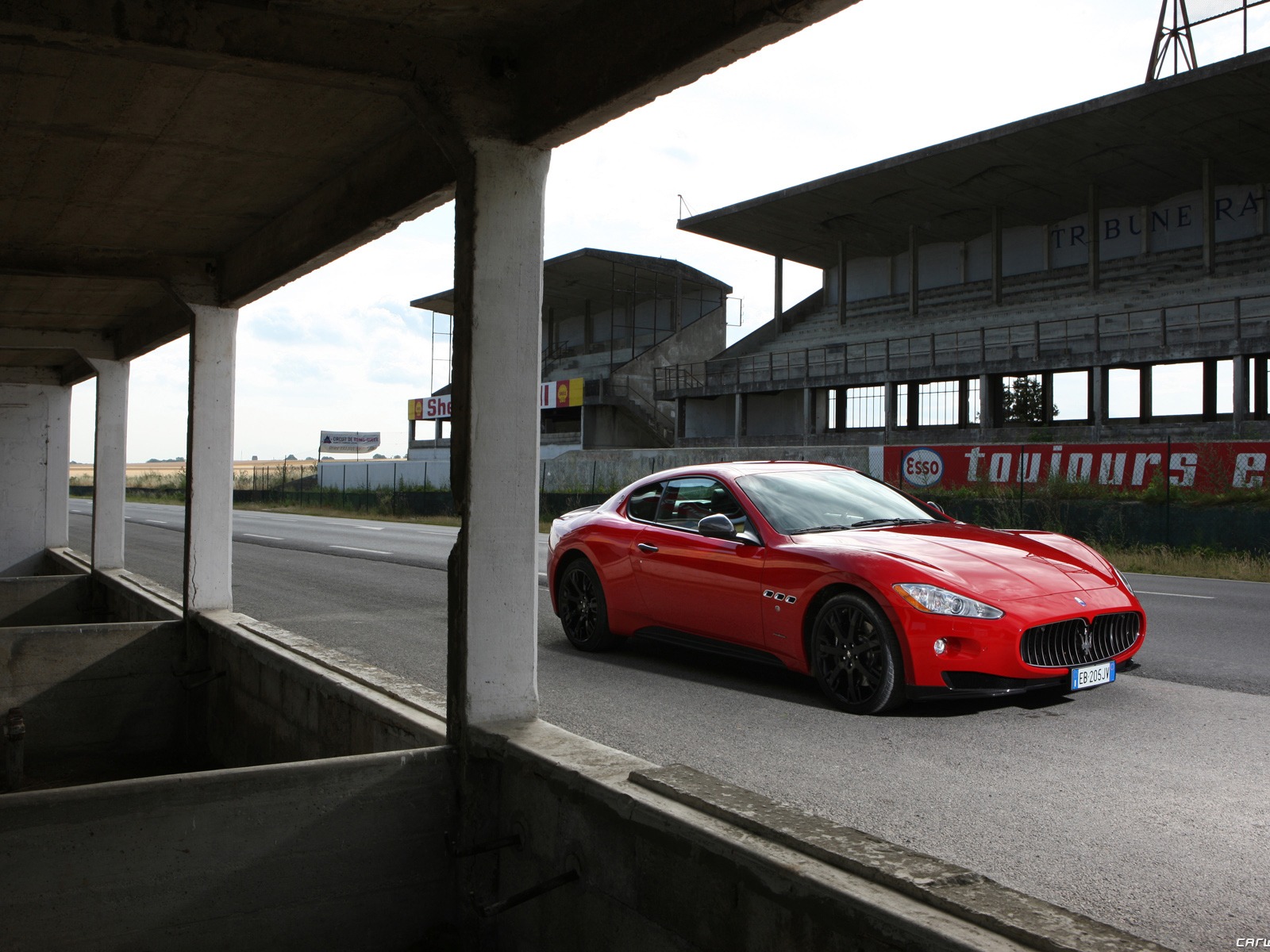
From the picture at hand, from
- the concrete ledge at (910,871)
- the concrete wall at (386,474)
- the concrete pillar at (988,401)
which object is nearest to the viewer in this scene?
the concrete ledge at (910,871)

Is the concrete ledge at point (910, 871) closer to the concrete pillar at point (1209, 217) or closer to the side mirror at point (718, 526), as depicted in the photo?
the side mirror at point (718, 526)

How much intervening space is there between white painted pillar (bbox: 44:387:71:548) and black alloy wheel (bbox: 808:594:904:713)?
12437mm

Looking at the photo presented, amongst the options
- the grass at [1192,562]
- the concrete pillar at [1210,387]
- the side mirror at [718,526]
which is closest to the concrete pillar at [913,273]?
the concrete pillar at [1210,387]

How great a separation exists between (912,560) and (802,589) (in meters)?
0.71

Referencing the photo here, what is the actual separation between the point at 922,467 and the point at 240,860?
2166 cm

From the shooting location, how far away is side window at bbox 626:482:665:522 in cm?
845

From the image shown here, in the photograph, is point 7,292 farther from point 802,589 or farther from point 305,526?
point 305,526

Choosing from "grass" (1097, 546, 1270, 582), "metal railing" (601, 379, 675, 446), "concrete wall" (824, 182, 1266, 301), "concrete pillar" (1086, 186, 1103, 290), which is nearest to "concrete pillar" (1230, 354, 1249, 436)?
"concrete wall" (824, 182, 1266, 301)

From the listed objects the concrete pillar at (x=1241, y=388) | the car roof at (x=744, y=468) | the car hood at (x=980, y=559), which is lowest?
the car hood at (x=980, y=559)

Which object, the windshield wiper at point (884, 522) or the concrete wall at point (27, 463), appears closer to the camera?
the windshield wiper at point (884, 522)

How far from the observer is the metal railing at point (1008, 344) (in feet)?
101

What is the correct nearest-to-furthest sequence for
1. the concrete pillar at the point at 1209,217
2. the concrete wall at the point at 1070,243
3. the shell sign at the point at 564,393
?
1. the concrete pillar at the point at 1209,217
2. the concrete wall at the point at 1070,243
3. the shell sign at the point at 564,393

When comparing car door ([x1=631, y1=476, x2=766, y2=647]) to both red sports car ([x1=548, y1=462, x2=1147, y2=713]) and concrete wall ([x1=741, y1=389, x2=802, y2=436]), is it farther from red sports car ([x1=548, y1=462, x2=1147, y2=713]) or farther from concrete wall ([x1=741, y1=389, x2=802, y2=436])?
concrete wall ([x1=741, y1=389, x2=802, y2=436])

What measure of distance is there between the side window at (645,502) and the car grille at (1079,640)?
3.19m
